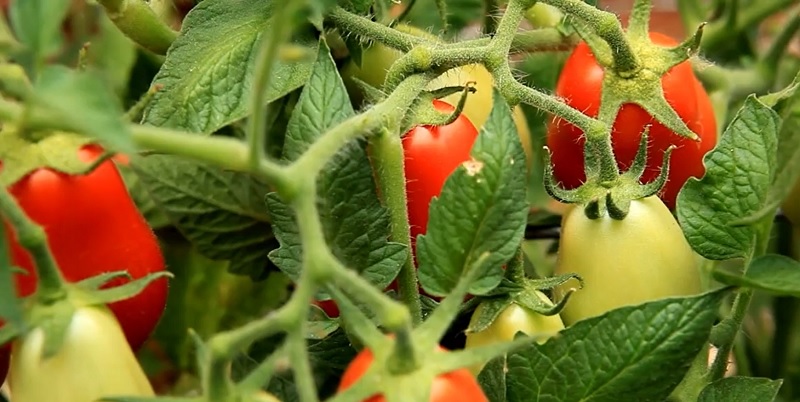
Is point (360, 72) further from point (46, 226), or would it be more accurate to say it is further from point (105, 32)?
point (105, 32)

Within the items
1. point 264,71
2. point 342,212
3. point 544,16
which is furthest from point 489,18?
point 264,71

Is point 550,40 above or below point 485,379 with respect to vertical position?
above

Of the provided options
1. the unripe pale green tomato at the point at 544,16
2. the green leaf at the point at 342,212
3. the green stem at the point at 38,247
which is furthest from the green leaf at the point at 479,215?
the unripe pale green tomato at the point at 544,16

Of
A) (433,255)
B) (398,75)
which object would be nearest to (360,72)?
(398,75)

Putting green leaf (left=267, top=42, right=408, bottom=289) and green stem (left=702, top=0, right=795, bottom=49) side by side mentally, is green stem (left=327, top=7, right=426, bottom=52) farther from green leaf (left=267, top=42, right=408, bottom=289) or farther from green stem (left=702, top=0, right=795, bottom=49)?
green stem (left=702, top=0, right=795, bottom=49)

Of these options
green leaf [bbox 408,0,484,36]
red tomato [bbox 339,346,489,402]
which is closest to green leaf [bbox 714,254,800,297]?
red tomato [bbox 339,346,489,402]

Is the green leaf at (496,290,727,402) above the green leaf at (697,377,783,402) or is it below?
above

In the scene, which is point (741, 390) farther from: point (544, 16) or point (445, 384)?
point (544, 16)
